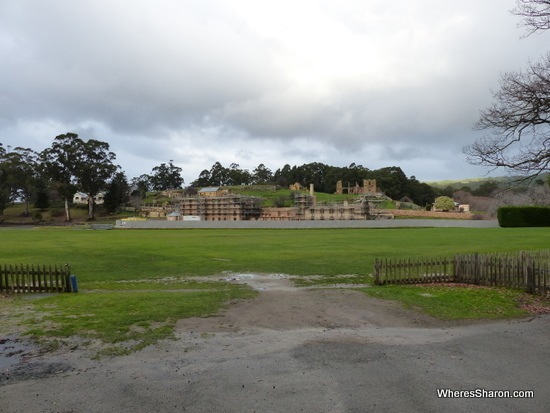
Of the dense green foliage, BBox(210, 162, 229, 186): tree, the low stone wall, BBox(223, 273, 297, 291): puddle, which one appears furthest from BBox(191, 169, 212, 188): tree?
BBox(223, 273, 297, 291): puddle

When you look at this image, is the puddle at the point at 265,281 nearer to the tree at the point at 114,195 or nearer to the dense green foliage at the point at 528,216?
the dense green foliage at the point at 528,216

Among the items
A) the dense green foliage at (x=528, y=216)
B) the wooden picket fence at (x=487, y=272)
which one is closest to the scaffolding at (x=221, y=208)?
the dense green foliage at (x=528, y=216)

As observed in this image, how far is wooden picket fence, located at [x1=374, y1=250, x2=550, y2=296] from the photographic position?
45.3ft

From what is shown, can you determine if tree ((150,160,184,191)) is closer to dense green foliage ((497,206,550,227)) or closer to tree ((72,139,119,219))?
tree ((72,139,119,219))

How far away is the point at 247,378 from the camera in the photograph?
654 cm

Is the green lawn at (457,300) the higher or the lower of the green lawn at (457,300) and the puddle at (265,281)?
the higher

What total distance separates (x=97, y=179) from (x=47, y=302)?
353 feet

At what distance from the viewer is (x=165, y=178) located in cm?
19400

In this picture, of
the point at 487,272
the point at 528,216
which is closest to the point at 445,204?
the point at 528,216

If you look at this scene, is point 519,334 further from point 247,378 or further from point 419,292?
point 247,378

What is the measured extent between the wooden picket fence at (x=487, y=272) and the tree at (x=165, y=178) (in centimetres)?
18619

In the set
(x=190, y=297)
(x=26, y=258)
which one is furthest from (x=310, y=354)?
(x=26, y=258)

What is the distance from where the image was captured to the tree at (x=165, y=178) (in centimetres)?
19388

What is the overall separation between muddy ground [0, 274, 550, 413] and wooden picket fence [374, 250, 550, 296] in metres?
3.94
